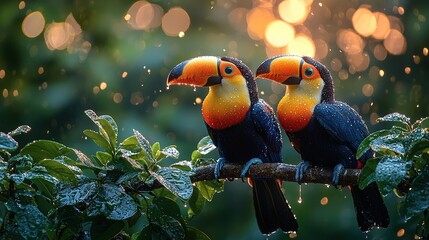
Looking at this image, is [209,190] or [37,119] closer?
[209,190]

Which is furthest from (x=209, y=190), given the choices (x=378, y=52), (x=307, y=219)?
(x=378, y=52)

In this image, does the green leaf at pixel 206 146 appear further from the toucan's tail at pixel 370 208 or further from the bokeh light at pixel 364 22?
the bokeh light at pixel 364 22

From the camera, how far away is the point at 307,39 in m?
5.10

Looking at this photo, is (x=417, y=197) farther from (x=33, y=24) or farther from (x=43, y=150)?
(x=33, y=24)

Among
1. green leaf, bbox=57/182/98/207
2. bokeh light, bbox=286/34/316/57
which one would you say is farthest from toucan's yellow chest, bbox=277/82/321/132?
bokeh light, bbox=286/34/316/57

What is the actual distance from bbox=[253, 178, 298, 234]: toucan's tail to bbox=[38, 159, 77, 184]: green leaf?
642 mm

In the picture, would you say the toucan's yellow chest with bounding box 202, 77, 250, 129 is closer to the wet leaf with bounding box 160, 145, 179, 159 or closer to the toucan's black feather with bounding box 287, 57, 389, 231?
the toucan's black feather with bounding box 287, 57, 389, 231

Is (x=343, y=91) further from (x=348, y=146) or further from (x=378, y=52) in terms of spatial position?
(x=348, y=146)

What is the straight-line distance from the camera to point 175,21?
5.14m

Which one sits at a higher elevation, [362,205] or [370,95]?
[362,205]

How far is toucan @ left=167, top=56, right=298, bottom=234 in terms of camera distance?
8.37 feet

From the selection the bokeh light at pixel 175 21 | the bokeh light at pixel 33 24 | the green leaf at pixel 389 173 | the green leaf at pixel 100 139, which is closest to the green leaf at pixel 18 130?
the green leaf at pixel 100 139

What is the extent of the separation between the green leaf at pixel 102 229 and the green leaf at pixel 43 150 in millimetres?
198

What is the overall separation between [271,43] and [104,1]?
0.95 metres
